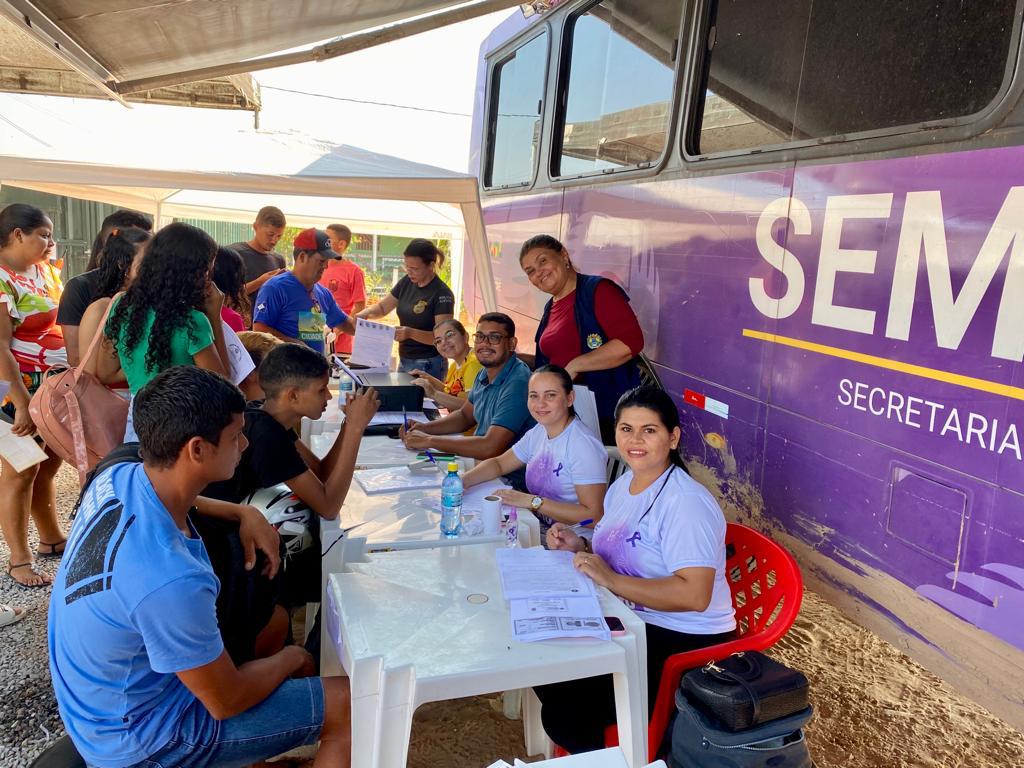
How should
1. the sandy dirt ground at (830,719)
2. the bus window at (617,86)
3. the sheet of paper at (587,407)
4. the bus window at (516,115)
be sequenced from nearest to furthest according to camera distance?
the sandy dirt ground at (830,719), the sheet of paper at (587,407), the bus window at (617,86), the bus window at (516,115)

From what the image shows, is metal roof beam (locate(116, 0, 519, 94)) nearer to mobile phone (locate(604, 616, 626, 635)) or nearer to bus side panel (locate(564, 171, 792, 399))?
bus side panel (locate(564, 171, 792, 399))

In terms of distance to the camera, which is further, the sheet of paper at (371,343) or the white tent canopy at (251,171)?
the sheet of paper at (371,343)

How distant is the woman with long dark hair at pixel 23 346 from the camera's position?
126 inches

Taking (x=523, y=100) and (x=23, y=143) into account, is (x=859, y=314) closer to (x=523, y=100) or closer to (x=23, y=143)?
(x=523, y=100)

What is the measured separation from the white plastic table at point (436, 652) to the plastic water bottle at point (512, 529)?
0.85ft

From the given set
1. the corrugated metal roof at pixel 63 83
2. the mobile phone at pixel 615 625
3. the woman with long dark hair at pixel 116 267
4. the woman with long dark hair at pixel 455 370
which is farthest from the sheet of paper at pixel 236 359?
the corrugated metal roof at pixel 63 83

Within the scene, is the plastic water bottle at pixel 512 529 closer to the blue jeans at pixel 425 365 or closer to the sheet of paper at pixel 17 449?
the sheet of paper at pixel 17 449

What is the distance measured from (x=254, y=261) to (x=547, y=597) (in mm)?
4356

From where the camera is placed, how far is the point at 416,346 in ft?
17.5

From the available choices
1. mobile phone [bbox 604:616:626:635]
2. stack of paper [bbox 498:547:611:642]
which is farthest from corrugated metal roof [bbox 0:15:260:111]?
mobile phone [bbox 604:616:626:635]

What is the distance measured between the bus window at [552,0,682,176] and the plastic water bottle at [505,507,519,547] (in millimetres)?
1881

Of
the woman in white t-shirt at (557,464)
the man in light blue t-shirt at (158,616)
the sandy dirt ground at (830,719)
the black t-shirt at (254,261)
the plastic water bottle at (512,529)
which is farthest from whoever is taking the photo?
the black t-shirt at (254,261)

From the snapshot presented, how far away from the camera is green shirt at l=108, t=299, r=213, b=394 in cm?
255

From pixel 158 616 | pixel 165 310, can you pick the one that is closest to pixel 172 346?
pixel 165 310
